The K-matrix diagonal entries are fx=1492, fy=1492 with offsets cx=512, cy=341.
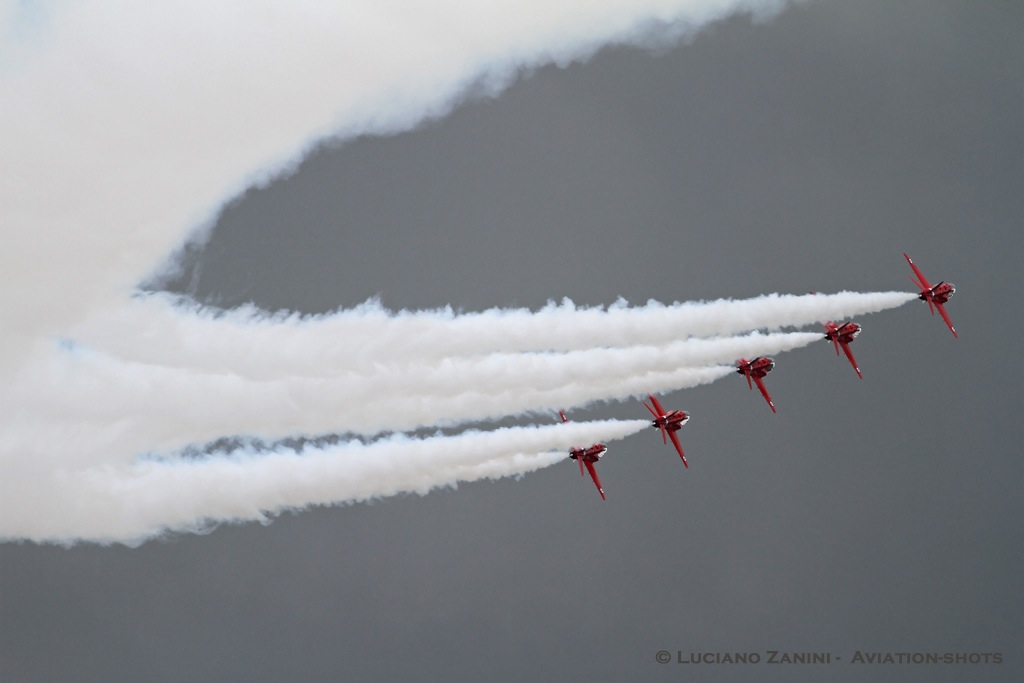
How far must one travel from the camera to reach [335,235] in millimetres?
71125

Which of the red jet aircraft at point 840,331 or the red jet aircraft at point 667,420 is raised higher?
the red jet aircraft at point 840,331

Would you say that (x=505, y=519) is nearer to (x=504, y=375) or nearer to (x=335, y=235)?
(x=335, y=235)

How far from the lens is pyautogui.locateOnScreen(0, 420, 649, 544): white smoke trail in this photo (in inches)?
1863

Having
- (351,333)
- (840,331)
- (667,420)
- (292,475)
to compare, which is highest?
(351,333)

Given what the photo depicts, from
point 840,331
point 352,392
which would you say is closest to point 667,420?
point 840,331

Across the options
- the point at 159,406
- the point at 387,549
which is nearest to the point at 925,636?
the point at 387,549

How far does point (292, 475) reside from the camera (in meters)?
47.4

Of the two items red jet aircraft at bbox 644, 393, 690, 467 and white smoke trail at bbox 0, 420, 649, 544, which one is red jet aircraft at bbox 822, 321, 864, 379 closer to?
red jet aircraft at bbox 644, 393, 690, 467

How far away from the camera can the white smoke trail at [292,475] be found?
47312 millimetres

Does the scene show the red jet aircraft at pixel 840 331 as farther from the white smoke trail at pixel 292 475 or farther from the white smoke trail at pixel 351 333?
the white smoke trail at pixel 292 475

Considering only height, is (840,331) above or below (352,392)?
below

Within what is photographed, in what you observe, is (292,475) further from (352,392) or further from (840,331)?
(840,331)

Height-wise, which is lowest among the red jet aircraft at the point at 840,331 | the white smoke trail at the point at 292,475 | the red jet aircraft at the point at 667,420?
the red jet aircraft at the point at 667,420

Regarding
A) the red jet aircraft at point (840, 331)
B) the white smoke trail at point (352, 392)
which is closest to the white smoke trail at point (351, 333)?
the white smoke trail at point (352, 392)
